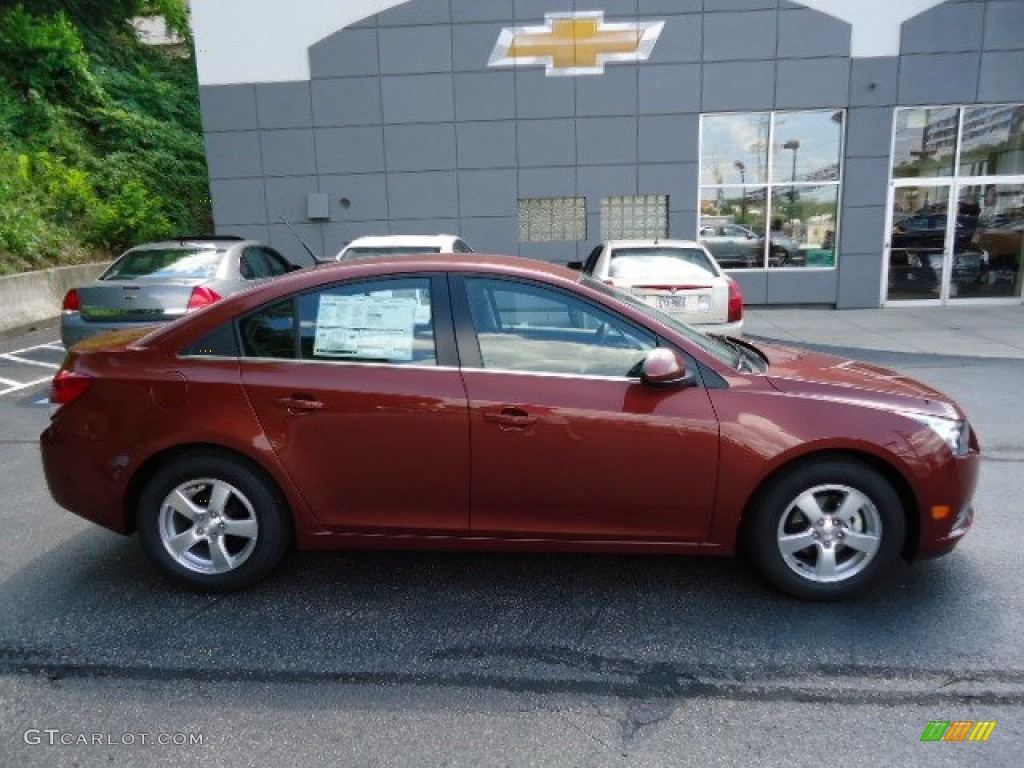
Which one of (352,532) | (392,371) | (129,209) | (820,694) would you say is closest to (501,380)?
(392,371)

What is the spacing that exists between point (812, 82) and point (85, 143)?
630 inches

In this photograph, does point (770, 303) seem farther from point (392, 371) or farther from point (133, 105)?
point (133, 105)

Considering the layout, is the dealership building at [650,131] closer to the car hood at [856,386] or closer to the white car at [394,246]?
the white car at [394,246]

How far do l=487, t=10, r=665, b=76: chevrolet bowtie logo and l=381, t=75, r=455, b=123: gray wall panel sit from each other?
97cm

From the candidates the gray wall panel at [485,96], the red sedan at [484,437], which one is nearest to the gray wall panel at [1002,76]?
the gray wall panel at [485,96]

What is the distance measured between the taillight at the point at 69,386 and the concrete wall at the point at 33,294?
29.4 ft

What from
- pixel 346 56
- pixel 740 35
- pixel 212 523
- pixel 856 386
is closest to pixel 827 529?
pixel 856 386

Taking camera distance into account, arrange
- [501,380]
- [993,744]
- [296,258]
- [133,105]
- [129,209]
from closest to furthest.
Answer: [993,744], [501,380], [296,258], [129,209], [133,105]

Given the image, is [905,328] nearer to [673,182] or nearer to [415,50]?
[673,182]

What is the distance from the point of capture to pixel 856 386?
3.48m

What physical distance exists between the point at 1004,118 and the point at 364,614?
14487 millimetres

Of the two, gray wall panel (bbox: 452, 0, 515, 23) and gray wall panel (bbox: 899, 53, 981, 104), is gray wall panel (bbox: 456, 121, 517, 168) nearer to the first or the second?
gray wall panel (bbox: 452, 0, 515, 23)

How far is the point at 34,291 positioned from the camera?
40.1 feet

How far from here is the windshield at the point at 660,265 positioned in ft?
25.4
